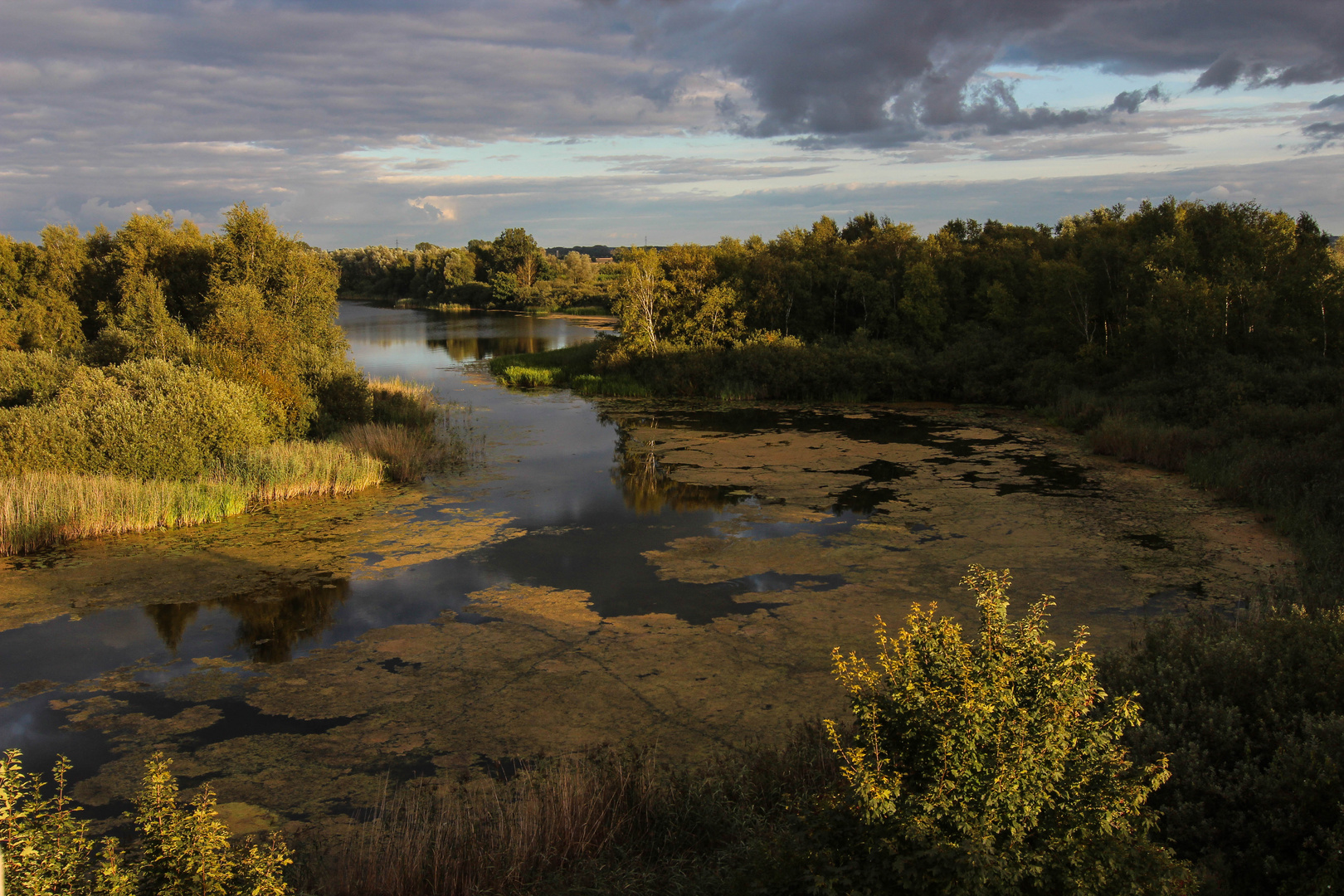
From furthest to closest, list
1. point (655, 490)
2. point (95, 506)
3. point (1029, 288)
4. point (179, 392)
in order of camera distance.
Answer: point (1029, 288) < point (655, 490) < point (179, 392) < point (95, 506)

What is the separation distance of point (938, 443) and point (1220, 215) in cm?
931

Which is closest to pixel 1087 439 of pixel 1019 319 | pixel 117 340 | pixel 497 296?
pixel 1019 319

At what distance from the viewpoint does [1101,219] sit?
27641mm

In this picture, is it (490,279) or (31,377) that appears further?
(490,279)

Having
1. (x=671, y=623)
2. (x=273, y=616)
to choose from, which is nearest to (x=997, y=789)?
(x=671, y=623)

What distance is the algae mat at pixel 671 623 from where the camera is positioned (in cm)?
609

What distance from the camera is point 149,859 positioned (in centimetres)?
323

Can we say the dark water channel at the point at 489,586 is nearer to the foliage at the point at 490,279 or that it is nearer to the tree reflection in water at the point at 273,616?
the tree reflection in water at the point at 273,616

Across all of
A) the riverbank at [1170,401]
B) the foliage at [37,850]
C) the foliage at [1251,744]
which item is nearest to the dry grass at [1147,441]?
the riverbank at [1170,401]

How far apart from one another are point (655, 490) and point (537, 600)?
212 inches

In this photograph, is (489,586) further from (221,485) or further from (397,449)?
(397,449)

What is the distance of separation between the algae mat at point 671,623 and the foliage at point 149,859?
1986 millimetres

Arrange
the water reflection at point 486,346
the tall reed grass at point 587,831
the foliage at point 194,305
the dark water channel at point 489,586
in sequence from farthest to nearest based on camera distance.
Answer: the water reflection at point 486,346, the foliage at point 194,305, the dark water channel at point 489,586, the tall reed grass at point 587,831

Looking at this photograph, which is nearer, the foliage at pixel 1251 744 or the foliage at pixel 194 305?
the foliage at pixel 1251 744
